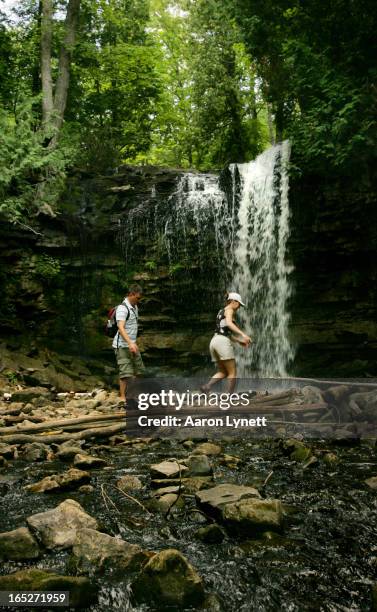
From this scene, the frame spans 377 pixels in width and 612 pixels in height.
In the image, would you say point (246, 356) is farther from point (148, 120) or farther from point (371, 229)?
point (148, 120)

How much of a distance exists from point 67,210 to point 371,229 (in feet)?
32.3

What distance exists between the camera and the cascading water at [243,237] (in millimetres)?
15227

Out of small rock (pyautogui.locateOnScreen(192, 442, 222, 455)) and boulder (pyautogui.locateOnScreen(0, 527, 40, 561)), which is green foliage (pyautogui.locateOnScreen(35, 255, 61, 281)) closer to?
small rock (pyautogui.locateOnScreen(192, 442, 222, 455))

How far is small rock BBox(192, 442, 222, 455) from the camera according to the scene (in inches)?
240

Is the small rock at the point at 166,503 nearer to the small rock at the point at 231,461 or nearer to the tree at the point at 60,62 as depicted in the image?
the small rock at the point at 231,461

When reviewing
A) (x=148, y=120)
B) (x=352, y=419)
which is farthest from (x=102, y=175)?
(x=352, y=419)

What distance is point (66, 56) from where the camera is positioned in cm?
1877

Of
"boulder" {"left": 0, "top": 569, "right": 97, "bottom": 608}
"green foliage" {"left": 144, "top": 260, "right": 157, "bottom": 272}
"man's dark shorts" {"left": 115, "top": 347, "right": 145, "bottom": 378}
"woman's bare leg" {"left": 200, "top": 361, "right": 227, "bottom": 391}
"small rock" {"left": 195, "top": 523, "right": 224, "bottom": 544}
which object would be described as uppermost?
"green foliage" {"left": 144, "top": 260, "right": 157, "bottom": 272}

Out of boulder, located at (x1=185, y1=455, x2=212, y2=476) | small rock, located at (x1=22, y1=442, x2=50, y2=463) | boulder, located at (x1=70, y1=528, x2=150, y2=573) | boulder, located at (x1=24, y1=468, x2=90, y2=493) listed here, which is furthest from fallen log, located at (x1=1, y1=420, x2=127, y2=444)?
boulder, located at (x1=70, y1=528, x2=150, y2=573)

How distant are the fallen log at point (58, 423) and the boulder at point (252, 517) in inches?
156

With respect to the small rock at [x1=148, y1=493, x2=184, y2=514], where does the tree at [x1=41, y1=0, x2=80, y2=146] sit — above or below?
above

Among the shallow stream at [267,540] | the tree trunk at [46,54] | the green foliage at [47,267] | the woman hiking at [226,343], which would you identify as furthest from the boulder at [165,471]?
the tree trunk at [46,54]

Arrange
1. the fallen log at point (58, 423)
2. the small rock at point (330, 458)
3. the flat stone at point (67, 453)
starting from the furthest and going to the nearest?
the fallen log at point (58, 423)
the flat stone at point (67, 453)
the small rock at point (330, 458)

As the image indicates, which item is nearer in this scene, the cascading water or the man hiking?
the man hiking
